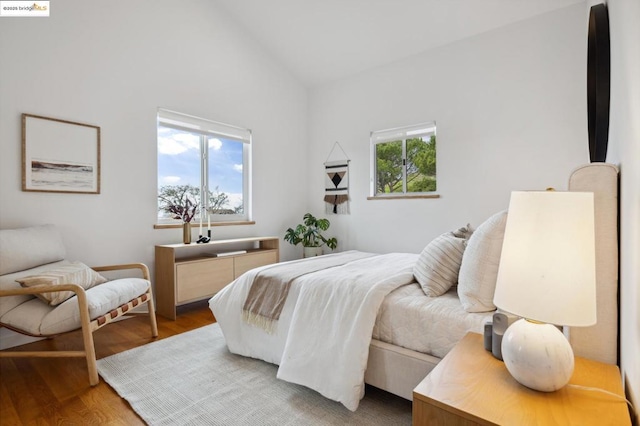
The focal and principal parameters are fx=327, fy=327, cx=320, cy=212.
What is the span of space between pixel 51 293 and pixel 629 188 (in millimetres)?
2854

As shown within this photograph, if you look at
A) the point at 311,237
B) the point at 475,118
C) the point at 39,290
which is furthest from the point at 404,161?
the point at 39,290

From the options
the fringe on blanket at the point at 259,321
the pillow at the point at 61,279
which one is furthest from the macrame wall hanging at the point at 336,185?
the pillow at the point at 61,279

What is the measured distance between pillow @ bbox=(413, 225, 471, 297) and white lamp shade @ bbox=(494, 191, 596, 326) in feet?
3.10

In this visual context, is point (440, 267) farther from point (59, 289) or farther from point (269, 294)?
point (59, 289)

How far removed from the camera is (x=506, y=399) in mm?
908

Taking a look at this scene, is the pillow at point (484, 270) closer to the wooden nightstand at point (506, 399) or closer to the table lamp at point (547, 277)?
the wooden nightstand at point (506, 399)

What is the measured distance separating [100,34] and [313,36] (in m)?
2.33

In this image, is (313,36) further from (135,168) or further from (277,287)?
(277,287)

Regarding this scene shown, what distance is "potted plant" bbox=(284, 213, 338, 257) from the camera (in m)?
4.64

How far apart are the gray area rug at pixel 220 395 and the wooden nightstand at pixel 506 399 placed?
2.50 feet

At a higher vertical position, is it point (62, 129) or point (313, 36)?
point (313, 36)

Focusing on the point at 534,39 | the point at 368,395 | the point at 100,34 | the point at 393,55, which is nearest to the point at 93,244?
the point at 100,34

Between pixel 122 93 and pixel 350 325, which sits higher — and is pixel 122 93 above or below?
above

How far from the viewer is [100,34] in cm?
305
